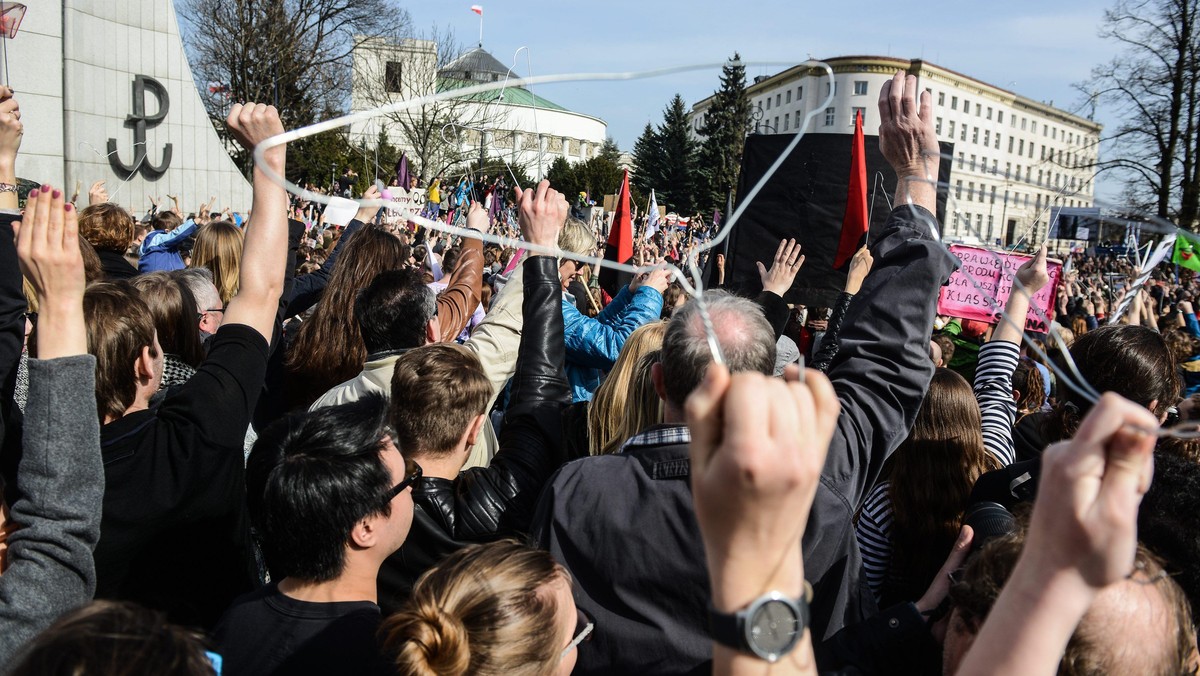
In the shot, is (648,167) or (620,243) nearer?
(620,243)

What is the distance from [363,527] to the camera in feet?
6.25

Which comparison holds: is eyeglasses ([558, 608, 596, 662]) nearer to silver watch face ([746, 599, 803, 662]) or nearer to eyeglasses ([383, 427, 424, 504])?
eyeglasses ([383, 427, 424, 504])

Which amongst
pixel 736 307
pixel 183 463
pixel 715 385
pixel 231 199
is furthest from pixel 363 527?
pixel 231 199

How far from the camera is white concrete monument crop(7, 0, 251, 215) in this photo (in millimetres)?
17125

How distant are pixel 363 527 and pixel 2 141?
1857mm

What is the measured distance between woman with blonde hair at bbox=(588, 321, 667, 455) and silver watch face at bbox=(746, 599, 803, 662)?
4.58ft

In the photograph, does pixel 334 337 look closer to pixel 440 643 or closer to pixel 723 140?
pixel 440 643

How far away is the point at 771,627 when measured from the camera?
39.8 inches

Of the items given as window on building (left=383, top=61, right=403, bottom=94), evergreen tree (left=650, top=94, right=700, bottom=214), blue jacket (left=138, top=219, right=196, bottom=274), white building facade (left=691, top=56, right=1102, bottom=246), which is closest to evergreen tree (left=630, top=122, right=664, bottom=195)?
evergreen tree (left=650, top=94, right=700, bottom=214)

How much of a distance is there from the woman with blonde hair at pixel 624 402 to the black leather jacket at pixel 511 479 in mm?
159

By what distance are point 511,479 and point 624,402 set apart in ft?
1.88

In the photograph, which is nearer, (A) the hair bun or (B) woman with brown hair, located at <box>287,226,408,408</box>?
(A) the hair bun

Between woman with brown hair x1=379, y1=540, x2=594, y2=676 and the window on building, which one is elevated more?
the window on building

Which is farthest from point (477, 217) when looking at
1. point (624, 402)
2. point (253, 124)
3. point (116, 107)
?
point (116, 107)
